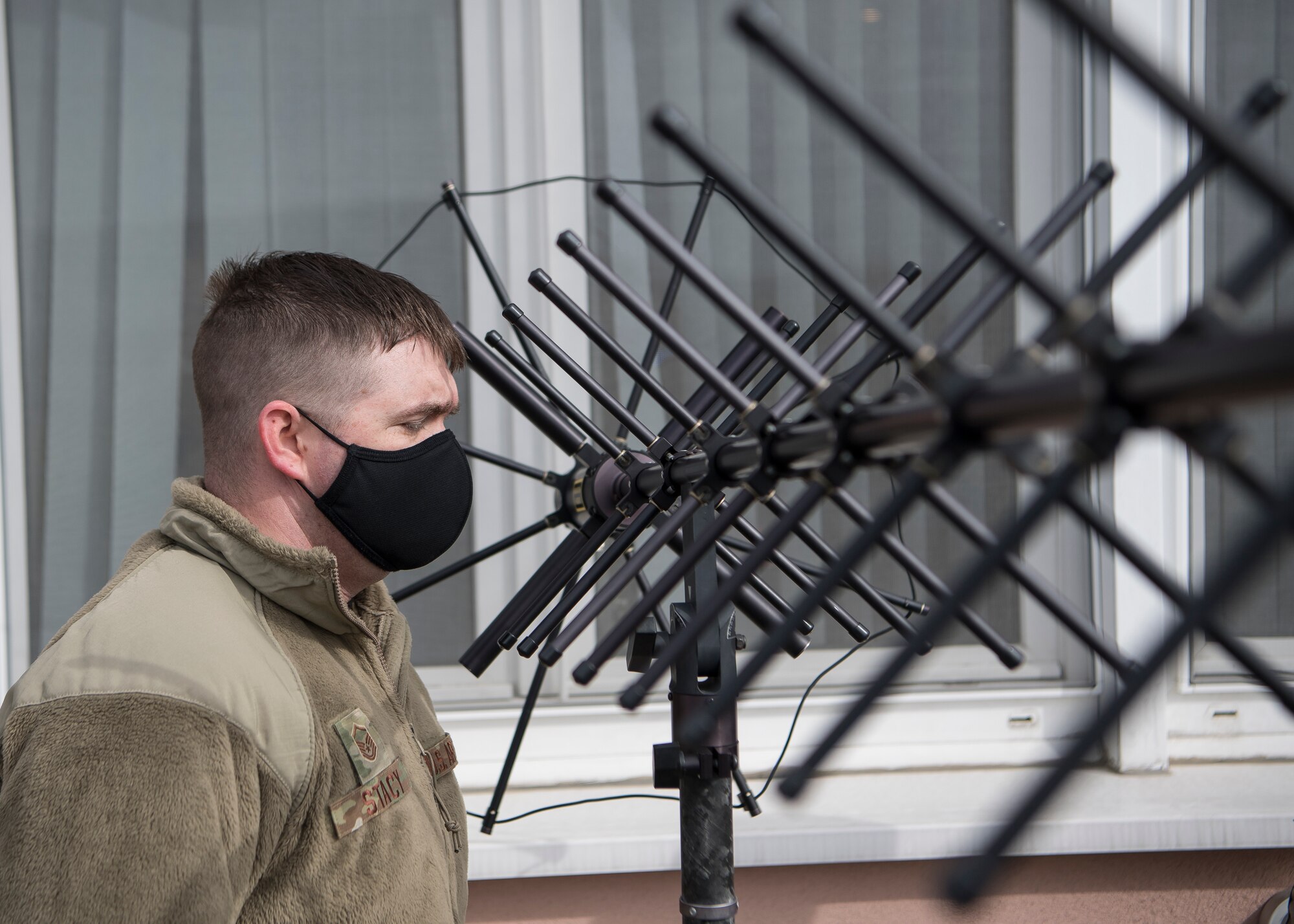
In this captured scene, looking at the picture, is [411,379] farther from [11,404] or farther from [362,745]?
[11,404]

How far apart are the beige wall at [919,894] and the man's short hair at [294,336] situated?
1.03 meters

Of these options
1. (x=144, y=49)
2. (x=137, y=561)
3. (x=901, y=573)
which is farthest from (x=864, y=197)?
(x=137, y=561)

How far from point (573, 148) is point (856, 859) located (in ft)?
4.53

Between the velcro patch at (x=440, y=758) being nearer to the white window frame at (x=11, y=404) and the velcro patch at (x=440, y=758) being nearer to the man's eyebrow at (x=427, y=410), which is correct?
the man's eyebrow at (x=427, y=410)

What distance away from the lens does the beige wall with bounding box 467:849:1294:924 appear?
178cm

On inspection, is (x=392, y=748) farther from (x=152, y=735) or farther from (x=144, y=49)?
(x=144, y=49)

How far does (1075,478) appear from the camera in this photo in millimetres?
324

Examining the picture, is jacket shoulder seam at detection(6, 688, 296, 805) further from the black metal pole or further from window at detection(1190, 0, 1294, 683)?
window at detection(1190, 0, 1294, 683)

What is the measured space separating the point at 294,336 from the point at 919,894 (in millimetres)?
1378

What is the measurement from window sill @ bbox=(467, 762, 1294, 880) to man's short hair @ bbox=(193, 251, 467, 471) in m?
0.95

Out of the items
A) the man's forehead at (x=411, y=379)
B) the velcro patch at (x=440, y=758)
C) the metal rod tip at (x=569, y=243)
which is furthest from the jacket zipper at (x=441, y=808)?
the metal rod tip at (x=569, y=243)

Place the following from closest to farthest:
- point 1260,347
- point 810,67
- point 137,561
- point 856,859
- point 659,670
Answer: point 1260,347
point 810,67
point 659,670
point 137,561
point 856,859

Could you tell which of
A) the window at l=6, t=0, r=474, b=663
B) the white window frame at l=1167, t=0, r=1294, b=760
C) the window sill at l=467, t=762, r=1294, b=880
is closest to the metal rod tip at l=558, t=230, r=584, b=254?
the window sill at l=467, t=762, r=1294, b=880

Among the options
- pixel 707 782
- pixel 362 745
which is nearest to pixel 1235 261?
pixel 707 782
